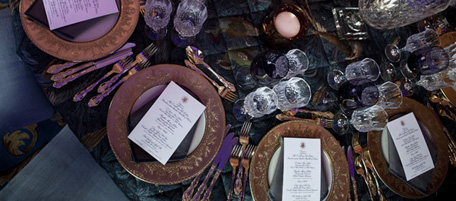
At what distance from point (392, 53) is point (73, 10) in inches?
45.1

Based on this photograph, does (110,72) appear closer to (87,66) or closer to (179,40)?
(87,66)

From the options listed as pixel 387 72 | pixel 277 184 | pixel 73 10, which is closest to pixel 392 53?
pixel 387 72

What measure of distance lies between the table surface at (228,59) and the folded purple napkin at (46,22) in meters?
0.07

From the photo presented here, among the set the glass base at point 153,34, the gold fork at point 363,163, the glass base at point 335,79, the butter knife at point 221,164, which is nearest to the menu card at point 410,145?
the gold fork at point 363,163

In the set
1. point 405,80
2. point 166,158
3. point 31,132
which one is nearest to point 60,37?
point 166,158

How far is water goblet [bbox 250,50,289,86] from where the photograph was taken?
2.97ft

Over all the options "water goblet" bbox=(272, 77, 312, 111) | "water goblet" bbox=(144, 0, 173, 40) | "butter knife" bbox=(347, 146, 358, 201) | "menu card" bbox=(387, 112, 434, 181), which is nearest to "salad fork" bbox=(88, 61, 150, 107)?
"water goblet" bbox=(144, 0, 173, 40)

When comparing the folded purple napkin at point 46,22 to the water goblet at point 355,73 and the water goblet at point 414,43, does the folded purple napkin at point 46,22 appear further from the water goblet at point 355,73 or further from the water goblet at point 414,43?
the water goblet at point 414,43

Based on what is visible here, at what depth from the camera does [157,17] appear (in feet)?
3.01

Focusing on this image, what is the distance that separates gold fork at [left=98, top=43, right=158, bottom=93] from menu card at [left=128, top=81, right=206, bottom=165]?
4.4 inches

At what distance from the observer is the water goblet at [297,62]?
97 cm

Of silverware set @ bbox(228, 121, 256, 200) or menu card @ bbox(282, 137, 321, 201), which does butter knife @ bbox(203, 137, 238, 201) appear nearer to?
silverware set @ bbox(228, 121, 256, 200)

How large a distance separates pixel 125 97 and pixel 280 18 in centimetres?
56

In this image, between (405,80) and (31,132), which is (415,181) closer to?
(405,80)
